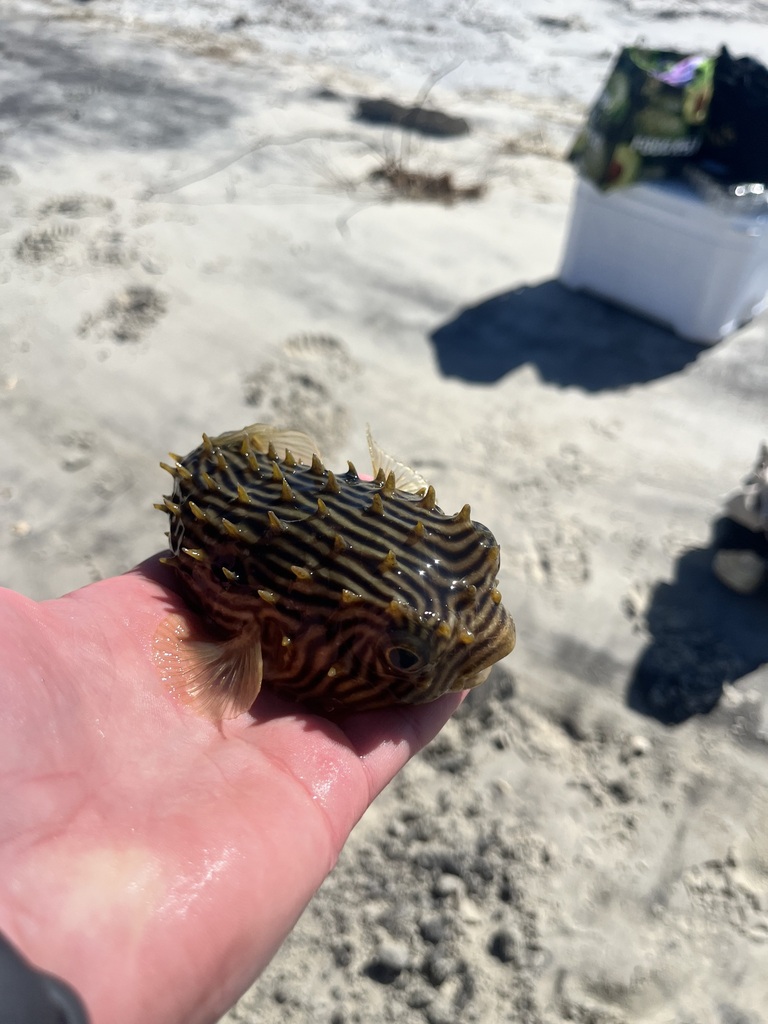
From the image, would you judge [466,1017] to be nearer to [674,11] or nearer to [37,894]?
[37,894]

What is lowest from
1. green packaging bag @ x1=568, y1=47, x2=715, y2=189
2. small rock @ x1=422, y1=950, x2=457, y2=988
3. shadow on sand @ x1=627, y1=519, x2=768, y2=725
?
small rock @ x1=422, y1=950, x2=457, y2=988

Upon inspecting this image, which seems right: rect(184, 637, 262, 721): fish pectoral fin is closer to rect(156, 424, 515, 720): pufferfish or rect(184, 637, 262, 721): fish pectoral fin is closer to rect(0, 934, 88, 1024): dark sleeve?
rect(156, 424, 515, 720): pufferfish

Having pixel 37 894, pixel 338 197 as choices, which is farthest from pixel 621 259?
pixel 37 894

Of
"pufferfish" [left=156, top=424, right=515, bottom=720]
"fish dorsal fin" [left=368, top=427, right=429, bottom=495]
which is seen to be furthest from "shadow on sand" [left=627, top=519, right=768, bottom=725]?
"pufferfish" [left=156, top=424, right=515, bottom=720]

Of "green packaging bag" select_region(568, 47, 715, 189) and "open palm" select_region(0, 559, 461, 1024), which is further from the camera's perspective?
"green packaging bag" select_region(568, 47, 715, 189)

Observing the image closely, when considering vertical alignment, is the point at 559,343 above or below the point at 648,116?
below

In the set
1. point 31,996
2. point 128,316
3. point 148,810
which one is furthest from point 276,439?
point 128,316

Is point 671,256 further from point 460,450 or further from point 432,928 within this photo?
point 432,928
